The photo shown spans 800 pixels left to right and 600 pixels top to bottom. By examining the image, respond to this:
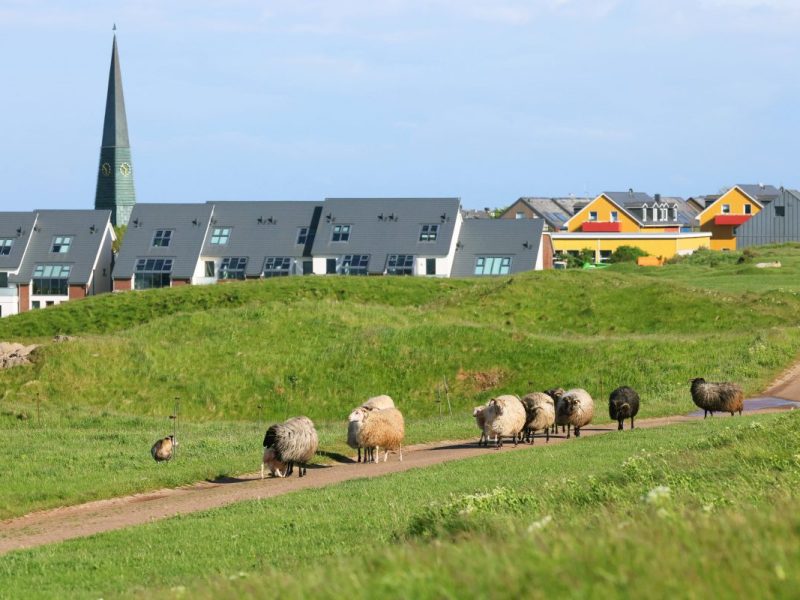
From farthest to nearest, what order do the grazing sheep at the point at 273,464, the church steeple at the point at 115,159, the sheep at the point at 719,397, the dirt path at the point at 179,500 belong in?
the church steeple at the point at 115,159, the sheep at the point at 719,397, the grazing sheep at the point at 273,464, the dirt path at the point at 179,500

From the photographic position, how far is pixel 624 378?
46.2 metres

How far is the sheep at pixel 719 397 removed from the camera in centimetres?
3525

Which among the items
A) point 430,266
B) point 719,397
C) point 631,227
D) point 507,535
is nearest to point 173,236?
point 430,266

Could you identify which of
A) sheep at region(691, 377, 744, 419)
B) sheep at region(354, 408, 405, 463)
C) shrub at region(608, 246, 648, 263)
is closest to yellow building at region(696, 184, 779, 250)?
shrub at region(608, 246, 648, 263)

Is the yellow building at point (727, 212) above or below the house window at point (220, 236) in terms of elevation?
above

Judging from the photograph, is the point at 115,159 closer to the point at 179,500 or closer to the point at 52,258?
the point at 52,258

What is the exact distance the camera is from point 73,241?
394 ft

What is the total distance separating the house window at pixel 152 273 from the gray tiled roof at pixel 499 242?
27.8 metres

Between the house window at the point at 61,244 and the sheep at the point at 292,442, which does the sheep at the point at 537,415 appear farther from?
the house window at the point at 61,244

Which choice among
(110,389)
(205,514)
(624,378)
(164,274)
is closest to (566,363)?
(624,378)

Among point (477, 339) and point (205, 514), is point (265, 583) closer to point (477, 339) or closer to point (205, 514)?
point (205, 514)

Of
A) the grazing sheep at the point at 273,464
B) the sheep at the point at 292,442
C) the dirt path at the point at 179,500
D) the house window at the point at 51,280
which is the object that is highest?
the house window at the point at 51,280

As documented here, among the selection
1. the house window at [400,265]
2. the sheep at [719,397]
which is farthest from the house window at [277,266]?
the sheep at [719,397]

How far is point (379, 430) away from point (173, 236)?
3613 inches
